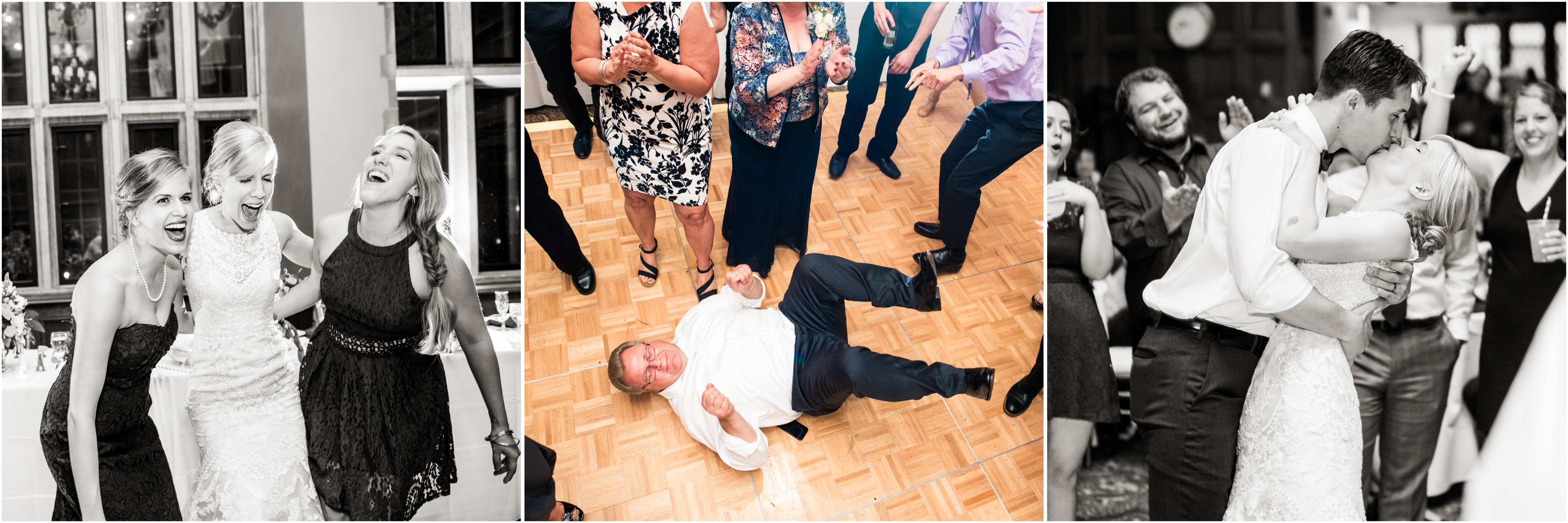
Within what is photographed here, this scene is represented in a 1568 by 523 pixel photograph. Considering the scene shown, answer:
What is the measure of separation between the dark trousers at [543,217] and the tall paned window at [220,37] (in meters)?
0.77

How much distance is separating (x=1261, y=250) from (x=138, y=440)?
291 cm

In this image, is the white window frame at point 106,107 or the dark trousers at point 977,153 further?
the dark trousers at point 977,153

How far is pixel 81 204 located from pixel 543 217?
1.17 meters

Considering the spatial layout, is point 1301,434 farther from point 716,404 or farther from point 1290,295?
point 716,404

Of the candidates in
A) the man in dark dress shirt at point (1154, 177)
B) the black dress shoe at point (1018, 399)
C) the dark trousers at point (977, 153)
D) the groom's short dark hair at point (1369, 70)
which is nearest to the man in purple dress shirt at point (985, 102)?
the dark trousers at point (977, 153)

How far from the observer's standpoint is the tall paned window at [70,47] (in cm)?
243

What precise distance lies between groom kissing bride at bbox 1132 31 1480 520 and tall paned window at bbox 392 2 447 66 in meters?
2.03

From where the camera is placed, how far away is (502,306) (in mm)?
2512

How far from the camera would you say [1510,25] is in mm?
2520

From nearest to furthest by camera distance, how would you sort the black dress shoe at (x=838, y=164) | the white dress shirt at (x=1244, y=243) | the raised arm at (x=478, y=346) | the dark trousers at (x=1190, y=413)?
the white dress shirt at (x=1244, y=243)
the raised arm at (x=478, y=346)
the dark trousers at (x=1190, y=413)
the black dress shoe at (x=838, y=164)

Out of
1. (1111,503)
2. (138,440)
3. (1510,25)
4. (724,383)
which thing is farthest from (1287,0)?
(138,440)

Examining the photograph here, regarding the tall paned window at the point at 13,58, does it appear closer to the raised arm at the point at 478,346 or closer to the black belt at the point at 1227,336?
the raised arm at the point at 478,346

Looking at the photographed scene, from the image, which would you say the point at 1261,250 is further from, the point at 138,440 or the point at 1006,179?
the point at 138,440

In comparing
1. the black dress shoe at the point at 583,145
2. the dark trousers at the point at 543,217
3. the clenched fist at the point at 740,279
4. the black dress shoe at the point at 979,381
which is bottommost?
the black dress shoe at the point at 979,381
